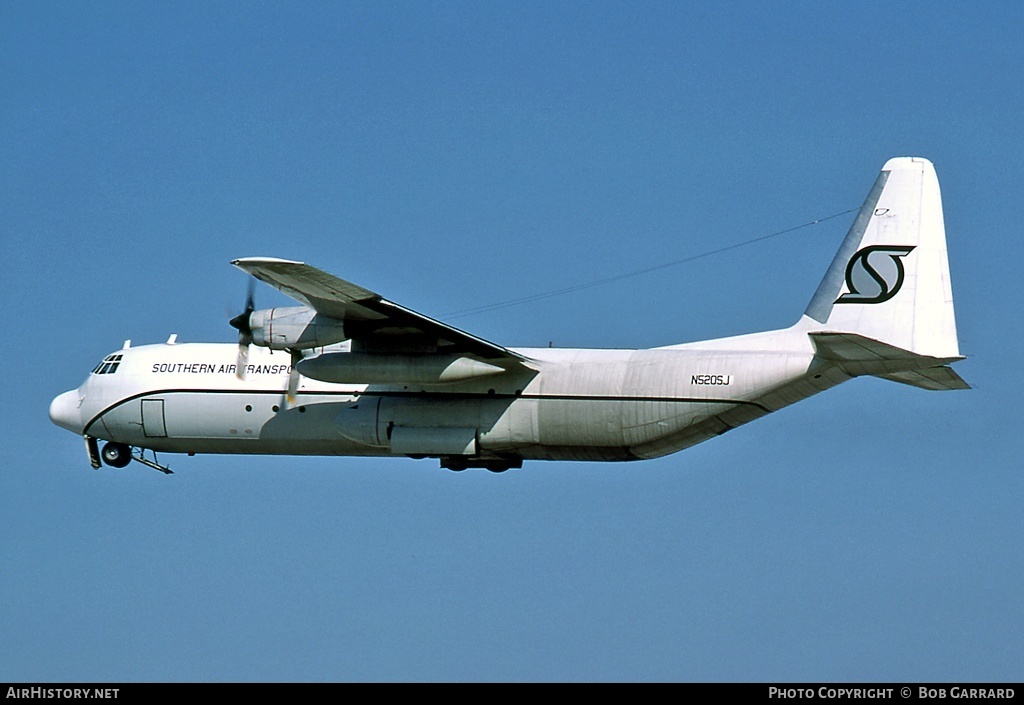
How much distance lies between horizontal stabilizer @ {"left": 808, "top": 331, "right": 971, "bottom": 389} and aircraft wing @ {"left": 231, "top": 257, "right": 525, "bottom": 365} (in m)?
5.49

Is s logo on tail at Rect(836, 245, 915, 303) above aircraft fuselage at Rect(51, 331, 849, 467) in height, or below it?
above

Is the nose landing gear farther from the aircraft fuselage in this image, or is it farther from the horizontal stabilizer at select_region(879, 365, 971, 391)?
the horizontal stabilizer at select_region(879, 365, 971, 391)

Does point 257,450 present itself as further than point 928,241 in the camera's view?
Yes

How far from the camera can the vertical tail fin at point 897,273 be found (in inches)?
1053

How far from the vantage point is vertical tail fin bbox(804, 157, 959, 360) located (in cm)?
2673

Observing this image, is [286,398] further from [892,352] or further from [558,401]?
[892,352]

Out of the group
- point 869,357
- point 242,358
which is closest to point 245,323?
point 242,358

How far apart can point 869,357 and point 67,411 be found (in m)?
15.7

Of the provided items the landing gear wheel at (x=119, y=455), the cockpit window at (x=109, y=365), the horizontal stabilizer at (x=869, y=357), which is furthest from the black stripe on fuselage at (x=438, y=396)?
the horizontal stabilizer at (x=869, y=357)

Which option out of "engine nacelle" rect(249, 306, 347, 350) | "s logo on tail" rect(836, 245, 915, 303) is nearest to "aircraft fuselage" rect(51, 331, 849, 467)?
"s logo on tail" rect(836, 245, 915, 303)

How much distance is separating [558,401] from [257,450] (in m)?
6.11
